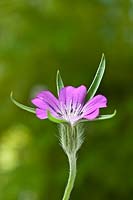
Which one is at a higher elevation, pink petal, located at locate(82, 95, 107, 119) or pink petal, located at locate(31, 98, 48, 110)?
pink petal, located at locate(31, 98, 48, 110)

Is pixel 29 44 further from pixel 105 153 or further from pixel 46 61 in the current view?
pixel 105 153

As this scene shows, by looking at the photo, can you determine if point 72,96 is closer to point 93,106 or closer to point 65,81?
point 93,106

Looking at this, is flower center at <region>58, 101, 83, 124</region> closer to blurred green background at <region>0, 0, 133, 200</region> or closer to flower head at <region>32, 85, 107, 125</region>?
flower head at <region>32, 85, 107, 125</region>

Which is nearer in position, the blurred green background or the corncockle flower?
the corncockle flower

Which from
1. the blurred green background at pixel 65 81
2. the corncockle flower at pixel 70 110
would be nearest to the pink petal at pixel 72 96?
the corncockle flower at pixel 70 110

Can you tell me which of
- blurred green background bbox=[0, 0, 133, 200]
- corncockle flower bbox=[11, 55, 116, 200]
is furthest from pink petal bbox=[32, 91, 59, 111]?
blurred green background bbox=[0, 0, 133, 200]

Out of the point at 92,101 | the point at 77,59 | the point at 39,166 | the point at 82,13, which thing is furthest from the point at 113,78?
the point at 92,101

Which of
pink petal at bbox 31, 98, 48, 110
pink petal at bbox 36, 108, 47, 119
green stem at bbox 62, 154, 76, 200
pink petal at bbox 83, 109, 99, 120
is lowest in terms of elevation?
green stem at bbox 62, 154, 76, 200
